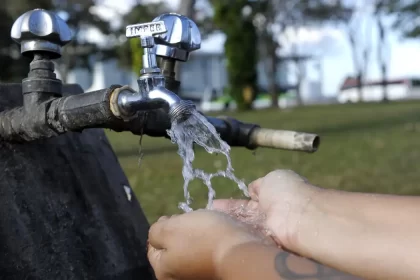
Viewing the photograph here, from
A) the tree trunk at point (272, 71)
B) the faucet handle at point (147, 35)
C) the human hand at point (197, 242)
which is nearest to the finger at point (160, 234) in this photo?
the human hand at point (197, 242)

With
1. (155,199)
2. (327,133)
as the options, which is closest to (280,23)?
(327,133)

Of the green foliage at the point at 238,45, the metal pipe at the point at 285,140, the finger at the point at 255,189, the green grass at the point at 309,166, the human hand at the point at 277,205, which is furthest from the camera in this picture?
the green foliage at the point at 238,45

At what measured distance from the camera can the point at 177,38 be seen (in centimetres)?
101

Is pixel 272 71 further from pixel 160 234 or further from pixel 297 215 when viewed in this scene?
pixel 160 234

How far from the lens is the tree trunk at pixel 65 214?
1.02m

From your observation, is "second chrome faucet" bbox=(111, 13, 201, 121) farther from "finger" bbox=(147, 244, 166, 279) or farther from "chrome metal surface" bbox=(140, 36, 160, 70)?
"finger" bbox=(147, 244, 166, 279)

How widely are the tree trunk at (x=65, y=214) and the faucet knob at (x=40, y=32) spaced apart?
0.46ft

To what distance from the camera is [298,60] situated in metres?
33.9

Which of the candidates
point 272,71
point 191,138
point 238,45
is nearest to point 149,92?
point 191,138

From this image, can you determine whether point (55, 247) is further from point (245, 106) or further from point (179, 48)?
point (245, 106)

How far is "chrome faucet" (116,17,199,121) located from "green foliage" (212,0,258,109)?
19.3 metres

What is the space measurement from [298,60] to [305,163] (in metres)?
28.8

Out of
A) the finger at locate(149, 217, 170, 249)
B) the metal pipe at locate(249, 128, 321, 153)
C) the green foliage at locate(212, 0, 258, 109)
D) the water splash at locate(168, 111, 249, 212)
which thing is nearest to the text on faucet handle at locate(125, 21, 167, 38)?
the water splash at locate(168, 111, 249, 212)

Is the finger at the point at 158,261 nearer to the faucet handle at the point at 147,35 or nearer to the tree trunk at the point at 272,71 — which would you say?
the faucet handle at the point at 147,35
